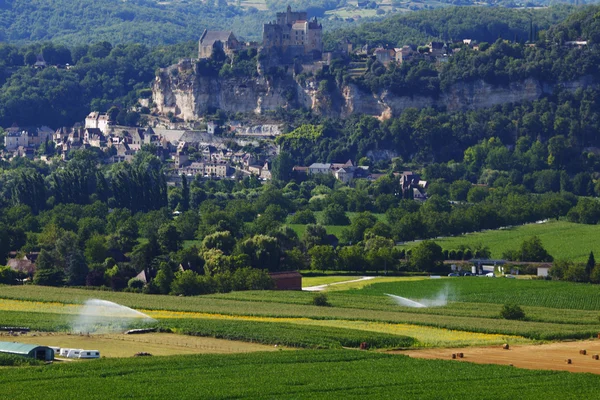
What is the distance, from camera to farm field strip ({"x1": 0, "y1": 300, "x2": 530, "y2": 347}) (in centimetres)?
5656

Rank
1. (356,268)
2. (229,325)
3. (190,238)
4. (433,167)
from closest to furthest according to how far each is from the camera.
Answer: (229,325) → (356,268) → (190,238) → (433,167)

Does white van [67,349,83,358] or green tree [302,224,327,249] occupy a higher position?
white van [67,349,83,358]

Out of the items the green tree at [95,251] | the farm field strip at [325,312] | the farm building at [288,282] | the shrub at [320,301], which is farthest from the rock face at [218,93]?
the shrub at [320,301]

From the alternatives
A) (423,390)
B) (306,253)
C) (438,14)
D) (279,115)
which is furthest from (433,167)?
(423,390)

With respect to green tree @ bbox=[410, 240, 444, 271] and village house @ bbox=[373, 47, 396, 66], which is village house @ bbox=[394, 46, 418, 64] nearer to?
village house @ bbox=[373, 47, 396, 66]

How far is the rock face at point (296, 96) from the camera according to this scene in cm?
13962

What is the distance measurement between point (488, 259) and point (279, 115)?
2338 inches

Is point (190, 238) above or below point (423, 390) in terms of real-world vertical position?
below

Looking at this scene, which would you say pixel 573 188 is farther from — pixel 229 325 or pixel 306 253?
pixel 229 325

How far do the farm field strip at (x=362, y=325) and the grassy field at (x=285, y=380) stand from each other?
628 cm

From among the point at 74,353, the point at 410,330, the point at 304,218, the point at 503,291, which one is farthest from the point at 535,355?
the point at 304,218

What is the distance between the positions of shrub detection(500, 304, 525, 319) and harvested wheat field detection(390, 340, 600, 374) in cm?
787

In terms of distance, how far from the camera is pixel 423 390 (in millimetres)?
45469

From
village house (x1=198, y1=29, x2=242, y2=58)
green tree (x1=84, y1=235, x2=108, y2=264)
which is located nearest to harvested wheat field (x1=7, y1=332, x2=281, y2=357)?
green tree (x1=84, y1=235, x2=108, y2=264)
